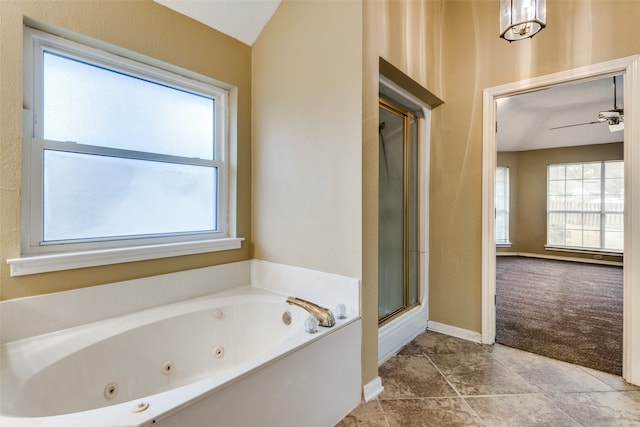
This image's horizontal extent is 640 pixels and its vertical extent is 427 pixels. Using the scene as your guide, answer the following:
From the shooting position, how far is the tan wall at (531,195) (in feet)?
20.2

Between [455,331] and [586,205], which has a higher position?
[586,205]

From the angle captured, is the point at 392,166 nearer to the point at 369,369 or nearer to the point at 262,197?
the point at 262,197

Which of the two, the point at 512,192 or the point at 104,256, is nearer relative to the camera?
the point at 104,256

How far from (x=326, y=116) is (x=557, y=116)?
4.87 m

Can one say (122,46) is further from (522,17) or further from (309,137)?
(522,17)

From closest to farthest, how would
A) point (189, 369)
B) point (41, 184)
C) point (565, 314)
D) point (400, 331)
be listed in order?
point (41, 184) < point (189, 369) < point (400, 331) < point (565, 314)

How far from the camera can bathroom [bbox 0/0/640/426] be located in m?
1.51

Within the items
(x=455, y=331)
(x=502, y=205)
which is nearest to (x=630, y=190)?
(x=455, y=331)

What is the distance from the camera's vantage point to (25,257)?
1.41 metres

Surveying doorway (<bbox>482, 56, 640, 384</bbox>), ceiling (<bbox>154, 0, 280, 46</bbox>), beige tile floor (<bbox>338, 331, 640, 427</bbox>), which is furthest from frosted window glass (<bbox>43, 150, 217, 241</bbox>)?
doorway (<bbox>482, 56, 640, 384</bbox>)

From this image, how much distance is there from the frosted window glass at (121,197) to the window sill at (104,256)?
0.13 meters

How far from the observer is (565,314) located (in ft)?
9.82

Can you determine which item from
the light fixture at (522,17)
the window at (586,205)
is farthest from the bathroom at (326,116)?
the window at (586,205)

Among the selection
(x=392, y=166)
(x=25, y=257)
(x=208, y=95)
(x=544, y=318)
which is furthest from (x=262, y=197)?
(x=544, y=318)
